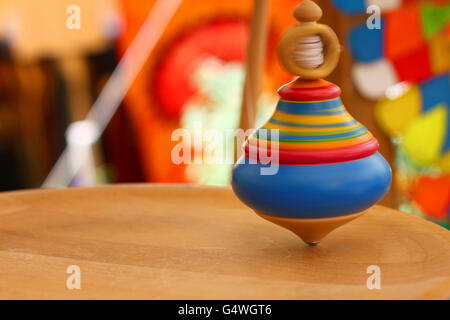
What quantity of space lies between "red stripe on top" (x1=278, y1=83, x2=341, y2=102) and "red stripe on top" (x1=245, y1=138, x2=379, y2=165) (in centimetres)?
5

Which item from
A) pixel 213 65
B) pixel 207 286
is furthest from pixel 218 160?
pixel 207 286

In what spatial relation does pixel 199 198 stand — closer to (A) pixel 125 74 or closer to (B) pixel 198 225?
(B) pixel 198 225

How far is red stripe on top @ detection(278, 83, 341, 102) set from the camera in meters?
0.65

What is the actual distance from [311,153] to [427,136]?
863 millimetres

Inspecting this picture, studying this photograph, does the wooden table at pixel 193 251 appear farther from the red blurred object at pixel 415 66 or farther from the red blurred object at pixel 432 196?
the red blurred object at pixel 432 196

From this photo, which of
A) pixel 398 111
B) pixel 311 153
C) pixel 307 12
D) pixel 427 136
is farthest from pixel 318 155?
pixel 427 136

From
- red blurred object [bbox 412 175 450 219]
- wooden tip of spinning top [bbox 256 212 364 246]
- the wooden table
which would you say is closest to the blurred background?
red blurred object [bbox 412 175 450 219]

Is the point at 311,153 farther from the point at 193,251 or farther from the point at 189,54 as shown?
the point at 189,54

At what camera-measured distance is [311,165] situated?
0.63 m

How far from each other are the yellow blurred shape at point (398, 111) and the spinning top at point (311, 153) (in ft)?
2.04

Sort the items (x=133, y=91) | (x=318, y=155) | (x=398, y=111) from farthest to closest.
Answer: (x=133, y=91), (x=398, y=111), (x=318, y=155)

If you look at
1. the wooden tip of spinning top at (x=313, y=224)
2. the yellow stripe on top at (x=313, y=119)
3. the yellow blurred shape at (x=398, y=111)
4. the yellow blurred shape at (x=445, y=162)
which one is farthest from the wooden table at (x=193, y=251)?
the yellow blurred shape at (x=445, y=162)

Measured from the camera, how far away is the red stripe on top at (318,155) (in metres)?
0.63

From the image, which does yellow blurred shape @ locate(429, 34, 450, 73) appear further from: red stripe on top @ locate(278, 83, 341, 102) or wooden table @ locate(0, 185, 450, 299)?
red stripe on top @ locate(278, 83, 341, 102)
